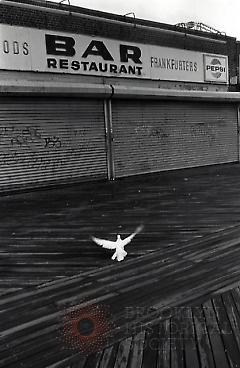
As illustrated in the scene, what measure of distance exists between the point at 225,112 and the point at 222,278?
15907 mm

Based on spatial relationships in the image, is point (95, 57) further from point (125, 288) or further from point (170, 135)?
point (125, 288)

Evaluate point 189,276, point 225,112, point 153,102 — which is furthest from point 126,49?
point 189,276

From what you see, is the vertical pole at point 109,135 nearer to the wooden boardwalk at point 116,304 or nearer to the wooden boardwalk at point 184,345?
the wooden boardwalk at point 116,304

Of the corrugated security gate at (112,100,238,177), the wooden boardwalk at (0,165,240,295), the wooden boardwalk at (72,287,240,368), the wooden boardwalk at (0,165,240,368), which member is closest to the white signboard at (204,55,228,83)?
the corrugated security gate at (112,100,238,177)

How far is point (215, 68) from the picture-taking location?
1914 centimetres

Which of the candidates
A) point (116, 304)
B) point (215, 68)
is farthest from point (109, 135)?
point (116, 304)

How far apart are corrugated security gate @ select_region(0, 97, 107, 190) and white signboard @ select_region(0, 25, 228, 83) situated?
3.91ft

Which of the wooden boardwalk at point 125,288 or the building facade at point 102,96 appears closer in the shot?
the wooden boardwalk at point 125,288

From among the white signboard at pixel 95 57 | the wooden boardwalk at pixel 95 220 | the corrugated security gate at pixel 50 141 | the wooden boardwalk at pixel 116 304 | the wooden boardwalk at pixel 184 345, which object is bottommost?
the wooden boardwalk at pixel 184 345

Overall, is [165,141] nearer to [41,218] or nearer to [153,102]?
[153,102]

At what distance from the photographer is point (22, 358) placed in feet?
10.7

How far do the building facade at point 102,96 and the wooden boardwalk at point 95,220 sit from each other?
1233 millimetres

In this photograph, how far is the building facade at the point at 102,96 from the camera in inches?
493

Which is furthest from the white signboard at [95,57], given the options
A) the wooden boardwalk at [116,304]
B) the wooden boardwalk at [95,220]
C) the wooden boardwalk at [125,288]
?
the wooden boardwalk at [116,304]
